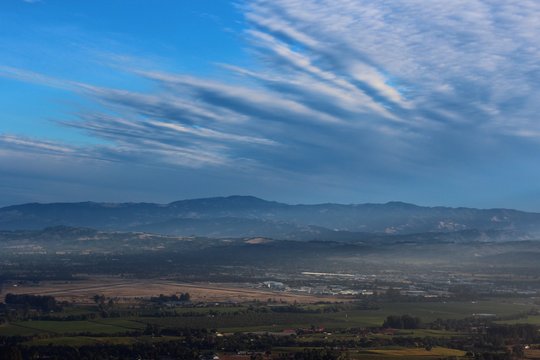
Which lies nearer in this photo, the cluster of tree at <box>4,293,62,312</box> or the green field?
the green field

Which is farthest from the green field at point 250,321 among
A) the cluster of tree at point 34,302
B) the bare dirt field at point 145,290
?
the bare dirt field at point 145,290

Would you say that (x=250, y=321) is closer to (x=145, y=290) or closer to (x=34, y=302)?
(x=34, y=302)

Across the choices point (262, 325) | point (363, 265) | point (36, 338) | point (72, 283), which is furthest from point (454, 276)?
point (36, 338)

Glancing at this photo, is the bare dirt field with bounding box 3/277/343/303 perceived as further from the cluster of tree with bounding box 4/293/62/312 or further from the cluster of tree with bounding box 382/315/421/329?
the cluster of tree with bounding box 382/315/421/329

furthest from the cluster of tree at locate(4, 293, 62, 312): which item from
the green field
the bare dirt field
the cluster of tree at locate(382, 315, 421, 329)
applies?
the cluster of tree at locate(382, 315, 421, 329)

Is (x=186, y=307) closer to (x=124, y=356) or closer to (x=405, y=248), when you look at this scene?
(x=124, y=356)

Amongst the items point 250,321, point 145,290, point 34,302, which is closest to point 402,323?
point 250,321
